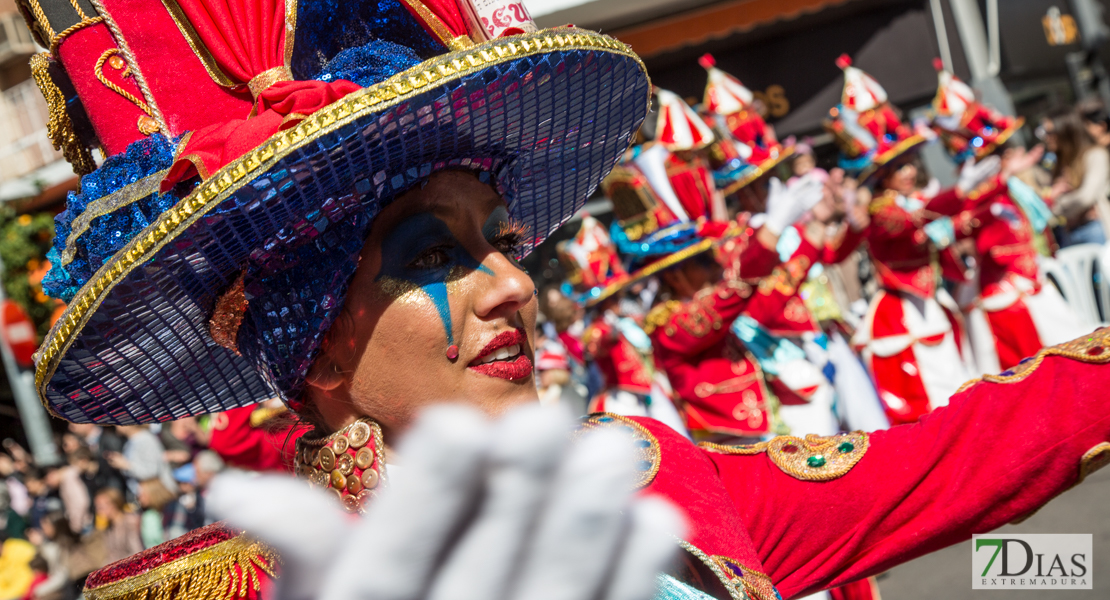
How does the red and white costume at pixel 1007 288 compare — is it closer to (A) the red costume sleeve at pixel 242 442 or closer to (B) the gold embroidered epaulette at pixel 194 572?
(A) the red costume sleeve at pixel 242 442

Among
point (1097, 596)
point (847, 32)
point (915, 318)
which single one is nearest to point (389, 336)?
point (1097, 596)

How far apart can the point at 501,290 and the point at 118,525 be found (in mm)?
9374

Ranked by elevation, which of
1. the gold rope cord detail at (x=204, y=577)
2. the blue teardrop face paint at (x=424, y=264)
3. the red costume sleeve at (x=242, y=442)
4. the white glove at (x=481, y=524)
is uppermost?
the white glove at (x=481, y=524)

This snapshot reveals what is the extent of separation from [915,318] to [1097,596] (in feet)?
9.75

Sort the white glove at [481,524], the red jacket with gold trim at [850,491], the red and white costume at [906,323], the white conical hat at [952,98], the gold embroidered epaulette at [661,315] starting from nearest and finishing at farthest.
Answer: the white glove at [481,524]
the red jacket with gold trim at [850,491]
the gold embroidered epaulette at [661,315]
the red and white costume at [906,323]
the white conical hat at [952,98]

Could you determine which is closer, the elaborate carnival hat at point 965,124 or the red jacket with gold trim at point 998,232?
the red jacket with gold trim at point 998,232

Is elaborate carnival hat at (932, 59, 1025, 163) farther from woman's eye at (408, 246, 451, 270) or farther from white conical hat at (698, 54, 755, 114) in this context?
woman's eye at (408, 246, 451, 270)

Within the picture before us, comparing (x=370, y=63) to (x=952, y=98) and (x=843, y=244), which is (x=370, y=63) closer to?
(x=843, y=244)

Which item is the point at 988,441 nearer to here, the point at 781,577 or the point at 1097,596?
the point at 781,577

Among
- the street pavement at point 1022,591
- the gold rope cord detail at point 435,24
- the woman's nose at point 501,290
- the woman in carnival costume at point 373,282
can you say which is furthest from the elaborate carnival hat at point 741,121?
the woman's nose at point 501,290

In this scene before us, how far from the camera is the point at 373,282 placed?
4.49ft

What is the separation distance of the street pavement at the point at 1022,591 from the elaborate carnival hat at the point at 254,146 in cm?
364

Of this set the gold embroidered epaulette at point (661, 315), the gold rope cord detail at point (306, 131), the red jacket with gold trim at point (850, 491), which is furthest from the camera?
the gold embroidered epaulette at point (661, 315)

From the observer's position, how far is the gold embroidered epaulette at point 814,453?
1.67 m
